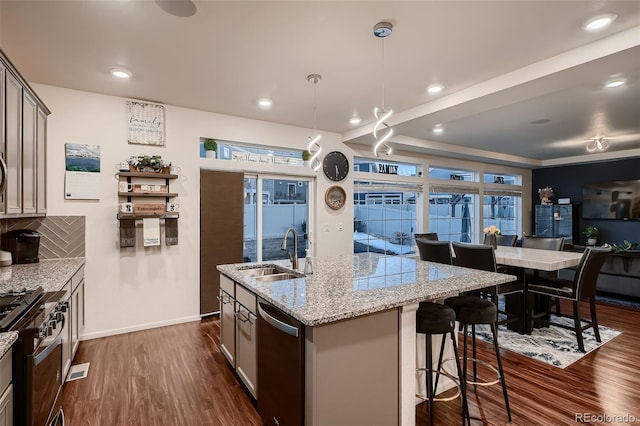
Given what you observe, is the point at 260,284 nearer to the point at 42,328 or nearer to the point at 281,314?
the point at 281,314

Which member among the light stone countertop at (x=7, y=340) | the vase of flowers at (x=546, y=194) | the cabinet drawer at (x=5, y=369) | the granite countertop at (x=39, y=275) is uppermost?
the vase of flowers at (x=546, y=194)

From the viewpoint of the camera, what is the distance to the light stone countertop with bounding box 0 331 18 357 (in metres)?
1.26

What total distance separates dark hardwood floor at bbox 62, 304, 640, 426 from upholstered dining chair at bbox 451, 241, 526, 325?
58 centimetres

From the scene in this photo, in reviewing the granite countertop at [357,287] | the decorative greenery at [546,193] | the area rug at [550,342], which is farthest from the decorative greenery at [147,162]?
the decorative greenery at [546,193]

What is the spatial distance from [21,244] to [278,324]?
2.75 meters

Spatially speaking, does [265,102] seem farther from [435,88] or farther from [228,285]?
[228,285]

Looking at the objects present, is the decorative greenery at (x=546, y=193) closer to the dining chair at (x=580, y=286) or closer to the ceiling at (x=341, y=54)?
the ceiling at (x=341, y=54)

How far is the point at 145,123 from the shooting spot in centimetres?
394

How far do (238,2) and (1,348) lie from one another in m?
2.20

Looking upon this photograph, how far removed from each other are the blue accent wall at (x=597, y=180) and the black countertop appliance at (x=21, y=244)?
9.87m

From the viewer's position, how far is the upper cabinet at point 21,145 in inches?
90.6

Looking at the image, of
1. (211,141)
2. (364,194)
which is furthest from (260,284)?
(364,194)

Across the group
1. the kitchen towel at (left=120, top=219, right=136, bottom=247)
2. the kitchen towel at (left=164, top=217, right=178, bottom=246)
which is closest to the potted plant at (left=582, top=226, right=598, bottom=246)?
the kitchen towel at (left=164, top=217, right=178, bottom=246)

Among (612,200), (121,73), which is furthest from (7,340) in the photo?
(612,200)
